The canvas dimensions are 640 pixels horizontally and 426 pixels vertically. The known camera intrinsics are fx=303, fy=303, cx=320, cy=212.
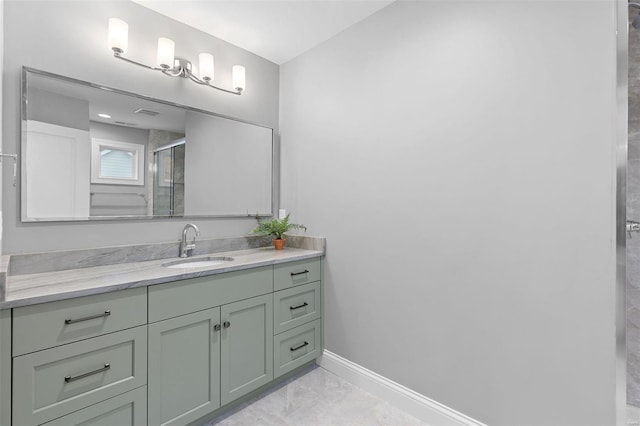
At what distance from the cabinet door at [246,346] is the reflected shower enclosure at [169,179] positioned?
0.82m

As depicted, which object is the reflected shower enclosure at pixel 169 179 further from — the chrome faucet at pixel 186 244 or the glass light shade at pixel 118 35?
the glass light shade at pixel 118 35

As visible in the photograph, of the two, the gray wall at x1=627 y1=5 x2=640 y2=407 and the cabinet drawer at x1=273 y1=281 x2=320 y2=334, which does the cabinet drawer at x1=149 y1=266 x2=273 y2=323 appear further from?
the gray wall at x1=627 y1=5 x2=640 y2=407

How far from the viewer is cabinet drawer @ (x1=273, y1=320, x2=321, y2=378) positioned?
1953 mm

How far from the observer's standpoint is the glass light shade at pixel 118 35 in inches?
66.6

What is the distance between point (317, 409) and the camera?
5.84ft

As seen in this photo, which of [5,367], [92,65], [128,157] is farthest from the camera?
[128,157]

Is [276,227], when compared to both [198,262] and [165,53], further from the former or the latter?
[165,53]

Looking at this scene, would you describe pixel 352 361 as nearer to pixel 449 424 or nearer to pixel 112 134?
pixel 449 424

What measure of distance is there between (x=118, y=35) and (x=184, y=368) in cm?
185

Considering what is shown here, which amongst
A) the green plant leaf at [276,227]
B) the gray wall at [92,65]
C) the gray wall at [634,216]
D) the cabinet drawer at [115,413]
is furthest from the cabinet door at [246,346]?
the gray wall at [634,216]

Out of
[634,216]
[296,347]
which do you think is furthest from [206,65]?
[634,216]

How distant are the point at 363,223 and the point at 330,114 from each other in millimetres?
854

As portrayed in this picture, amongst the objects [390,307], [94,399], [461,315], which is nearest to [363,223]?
[390,307]

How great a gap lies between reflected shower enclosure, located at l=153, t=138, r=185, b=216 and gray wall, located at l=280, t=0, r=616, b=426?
1.02 metres
